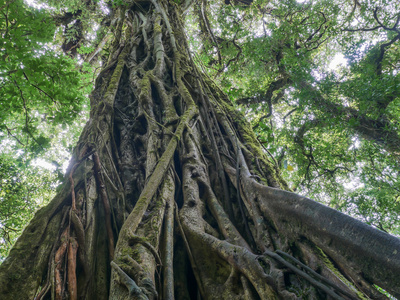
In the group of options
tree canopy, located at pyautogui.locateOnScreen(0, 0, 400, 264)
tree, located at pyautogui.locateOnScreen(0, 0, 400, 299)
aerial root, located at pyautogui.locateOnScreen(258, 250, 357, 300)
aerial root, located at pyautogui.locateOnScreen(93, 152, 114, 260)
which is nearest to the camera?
aerial root, located at pyautogui.locateOnScreen(258, 250, 357, 300)

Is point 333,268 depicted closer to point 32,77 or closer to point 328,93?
point 32,77

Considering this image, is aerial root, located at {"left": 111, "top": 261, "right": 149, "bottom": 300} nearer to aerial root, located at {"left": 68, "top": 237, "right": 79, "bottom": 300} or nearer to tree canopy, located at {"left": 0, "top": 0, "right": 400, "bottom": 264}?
aerial root, located at {"left": 68, "top": 237, "right": 79, "bottom": 300}

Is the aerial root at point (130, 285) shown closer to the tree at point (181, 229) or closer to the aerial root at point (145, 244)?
the tree at point (181, 229)

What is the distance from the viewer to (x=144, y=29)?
5.03 metres

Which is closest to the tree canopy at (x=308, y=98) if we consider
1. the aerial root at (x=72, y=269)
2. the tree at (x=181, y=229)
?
the tree at (x=181, y=229)

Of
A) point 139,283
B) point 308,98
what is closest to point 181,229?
point 139,283

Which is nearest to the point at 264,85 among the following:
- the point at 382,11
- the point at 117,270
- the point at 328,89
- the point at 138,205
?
the point at 328,89

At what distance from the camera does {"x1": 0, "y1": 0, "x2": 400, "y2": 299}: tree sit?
1354mm

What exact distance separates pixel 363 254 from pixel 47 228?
2062 millimetres

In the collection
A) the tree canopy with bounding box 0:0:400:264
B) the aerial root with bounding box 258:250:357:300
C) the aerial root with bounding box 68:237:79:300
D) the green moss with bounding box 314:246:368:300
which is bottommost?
the aerial root with bounding box 68:237:79:300

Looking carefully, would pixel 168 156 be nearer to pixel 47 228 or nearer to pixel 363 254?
pixel 47 228

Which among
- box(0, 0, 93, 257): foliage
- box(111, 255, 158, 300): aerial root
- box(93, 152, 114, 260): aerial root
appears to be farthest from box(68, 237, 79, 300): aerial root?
box(0, 0, 93, 257): foliage

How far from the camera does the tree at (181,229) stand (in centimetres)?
135

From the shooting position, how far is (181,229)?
1.96 m
